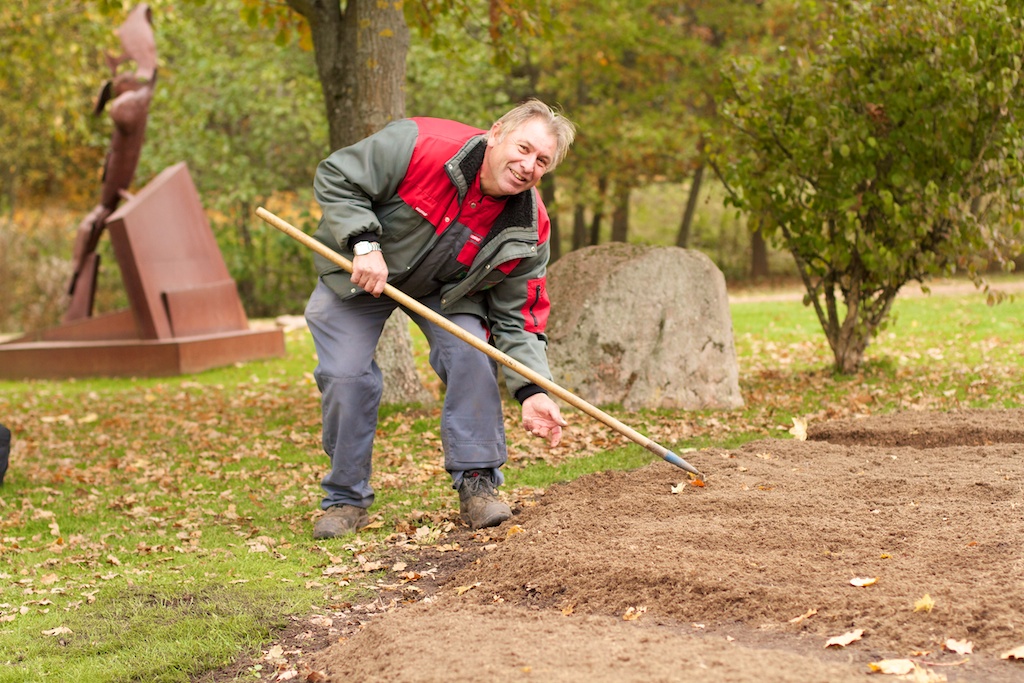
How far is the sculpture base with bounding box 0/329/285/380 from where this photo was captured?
1149 centimetres

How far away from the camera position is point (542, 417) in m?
4.29

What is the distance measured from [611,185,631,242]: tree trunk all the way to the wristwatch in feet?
55.0

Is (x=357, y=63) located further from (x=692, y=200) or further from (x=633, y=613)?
(x=692, y=200)

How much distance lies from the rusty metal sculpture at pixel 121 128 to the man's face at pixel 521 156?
9.03 metres

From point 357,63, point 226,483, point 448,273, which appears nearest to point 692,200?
point 357,63

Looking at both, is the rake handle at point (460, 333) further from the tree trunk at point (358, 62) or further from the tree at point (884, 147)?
the tree at point (884, 147)

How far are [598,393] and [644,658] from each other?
4648 mm

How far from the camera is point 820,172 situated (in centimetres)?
799

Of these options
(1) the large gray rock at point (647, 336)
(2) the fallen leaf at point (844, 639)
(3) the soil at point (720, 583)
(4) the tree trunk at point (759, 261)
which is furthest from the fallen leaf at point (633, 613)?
(4) the tree trunk at point (759, 261)

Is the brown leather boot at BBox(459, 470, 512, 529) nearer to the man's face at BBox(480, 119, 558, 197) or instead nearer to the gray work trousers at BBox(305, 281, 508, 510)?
the gray work trousers at BBox(305, 281, 508, 510)

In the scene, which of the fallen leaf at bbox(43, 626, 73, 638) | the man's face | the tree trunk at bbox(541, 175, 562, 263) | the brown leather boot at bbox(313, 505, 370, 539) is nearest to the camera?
the fallen leaf at bbox(43, 626, 73, 638)

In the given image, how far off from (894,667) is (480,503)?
2.21m

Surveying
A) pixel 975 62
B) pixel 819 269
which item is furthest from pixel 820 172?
pixel 975 62

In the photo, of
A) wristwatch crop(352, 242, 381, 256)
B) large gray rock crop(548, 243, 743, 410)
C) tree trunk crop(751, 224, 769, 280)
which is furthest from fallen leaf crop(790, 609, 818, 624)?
tree trunk crop(751, 224, 769, 280)
